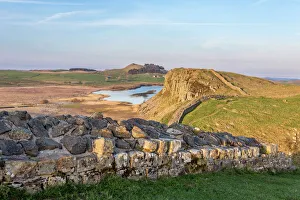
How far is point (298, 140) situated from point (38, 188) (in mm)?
23363

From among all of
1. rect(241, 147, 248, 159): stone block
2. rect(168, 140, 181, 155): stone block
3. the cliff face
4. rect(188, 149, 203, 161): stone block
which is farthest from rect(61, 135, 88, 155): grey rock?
the cliff face

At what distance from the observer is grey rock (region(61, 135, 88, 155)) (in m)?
8.62

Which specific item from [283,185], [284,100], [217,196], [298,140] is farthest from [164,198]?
[284,100]

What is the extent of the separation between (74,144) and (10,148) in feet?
5.32

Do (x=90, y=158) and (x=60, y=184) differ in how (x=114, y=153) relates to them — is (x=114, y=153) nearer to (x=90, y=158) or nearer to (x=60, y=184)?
(x=90, y=158)

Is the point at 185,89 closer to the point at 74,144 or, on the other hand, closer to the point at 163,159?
the point at 163,159

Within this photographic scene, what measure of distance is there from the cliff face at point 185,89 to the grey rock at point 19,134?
3930 cm

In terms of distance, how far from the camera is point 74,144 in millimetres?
8656

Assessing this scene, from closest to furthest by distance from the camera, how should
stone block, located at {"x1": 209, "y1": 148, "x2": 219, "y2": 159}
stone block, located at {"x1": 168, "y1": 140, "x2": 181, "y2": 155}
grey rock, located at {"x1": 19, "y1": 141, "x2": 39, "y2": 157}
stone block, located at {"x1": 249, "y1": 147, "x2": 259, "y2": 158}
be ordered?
grey rock, located at {"x1": 19, "y1": 141, "x2": 39, "y2": 157} < stone block, located at {"x1": 168, "y1": 140, "x2": 181, "y2": 155} < stone block, located at {"x1": 209, "y1": 148, "x2": 219, "y2": 159} < stone block, located at {"x1": 249, "y1": 147, "x2": 259, "y2": 158}

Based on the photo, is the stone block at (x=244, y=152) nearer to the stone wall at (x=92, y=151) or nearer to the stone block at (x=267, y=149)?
the stone wall at (x=92, y=151)

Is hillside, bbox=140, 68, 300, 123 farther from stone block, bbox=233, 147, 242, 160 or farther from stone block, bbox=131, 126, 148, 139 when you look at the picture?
stone block, bbox=131, 126, 148, 139

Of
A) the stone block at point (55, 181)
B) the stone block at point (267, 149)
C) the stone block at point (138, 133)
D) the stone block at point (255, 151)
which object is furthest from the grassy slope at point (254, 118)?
the stone block at point (55, 181)

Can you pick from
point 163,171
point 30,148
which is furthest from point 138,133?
point 30,148

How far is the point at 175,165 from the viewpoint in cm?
1066
